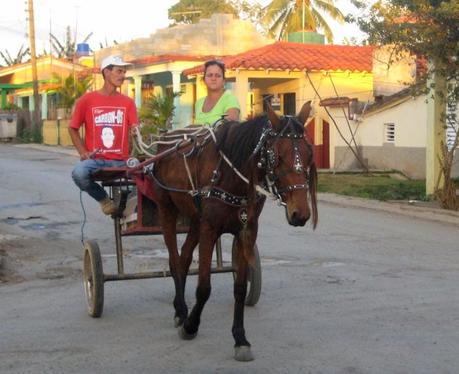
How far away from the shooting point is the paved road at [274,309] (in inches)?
222

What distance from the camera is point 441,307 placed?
7.15m

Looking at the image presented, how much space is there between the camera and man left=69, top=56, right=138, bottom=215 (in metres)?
7.13

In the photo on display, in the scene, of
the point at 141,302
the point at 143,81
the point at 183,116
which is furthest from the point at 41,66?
the point at 141,302

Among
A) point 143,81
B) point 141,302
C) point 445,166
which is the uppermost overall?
point 143,81

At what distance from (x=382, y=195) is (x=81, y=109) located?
444 inches

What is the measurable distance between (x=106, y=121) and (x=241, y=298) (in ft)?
7.47

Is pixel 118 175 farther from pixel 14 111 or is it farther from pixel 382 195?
pixel 14 111

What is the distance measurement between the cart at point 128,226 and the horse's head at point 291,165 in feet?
5.85

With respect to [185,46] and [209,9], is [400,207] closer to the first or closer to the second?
[185,46]

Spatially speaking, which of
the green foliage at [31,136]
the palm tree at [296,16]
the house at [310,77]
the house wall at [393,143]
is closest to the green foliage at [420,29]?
the house wall at [393,143]

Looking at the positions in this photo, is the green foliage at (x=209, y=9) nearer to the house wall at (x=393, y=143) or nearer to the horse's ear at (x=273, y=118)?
the house wall at (x=393, y=143)

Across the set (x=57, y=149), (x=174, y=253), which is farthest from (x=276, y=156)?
(x=57, y=149)

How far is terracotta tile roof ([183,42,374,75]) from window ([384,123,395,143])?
4168mm

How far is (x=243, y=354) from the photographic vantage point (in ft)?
18.3
